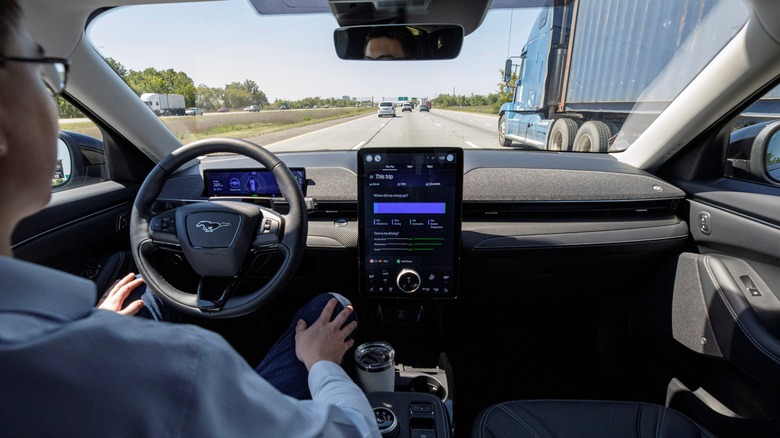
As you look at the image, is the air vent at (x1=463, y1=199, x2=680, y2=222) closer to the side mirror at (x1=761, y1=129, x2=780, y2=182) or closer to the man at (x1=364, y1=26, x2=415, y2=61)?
the side mirror at (x1=761, y1=129, x2=780, y2=182)

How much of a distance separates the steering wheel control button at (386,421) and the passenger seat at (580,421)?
409 mm

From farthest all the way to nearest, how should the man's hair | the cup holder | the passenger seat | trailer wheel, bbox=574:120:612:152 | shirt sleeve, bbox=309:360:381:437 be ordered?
trailer wheel, bbox=574:120:612:152, the cup holder, the passenger seat, shirt sleeve, bbox=309:360:381:437, the man's hair

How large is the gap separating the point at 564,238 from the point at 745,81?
3.99 ft

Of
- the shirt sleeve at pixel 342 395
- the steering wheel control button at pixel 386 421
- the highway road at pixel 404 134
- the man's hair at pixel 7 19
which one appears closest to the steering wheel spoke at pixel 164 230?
the highway road at pixel 404 134

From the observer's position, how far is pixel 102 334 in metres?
0.62

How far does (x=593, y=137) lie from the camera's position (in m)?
4.09

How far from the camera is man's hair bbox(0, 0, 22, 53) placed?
74 centimetres

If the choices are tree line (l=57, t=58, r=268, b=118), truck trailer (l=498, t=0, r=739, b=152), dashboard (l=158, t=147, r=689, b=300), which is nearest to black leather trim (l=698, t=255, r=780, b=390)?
dashboard (l=158, t=147, r=689, b=300)

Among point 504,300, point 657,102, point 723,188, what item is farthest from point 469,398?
point 657,102

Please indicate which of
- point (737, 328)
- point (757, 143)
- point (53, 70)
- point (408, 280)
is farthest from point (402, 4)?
point (737, 328)

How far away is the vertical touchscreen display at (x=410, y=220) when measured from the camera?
2512mm

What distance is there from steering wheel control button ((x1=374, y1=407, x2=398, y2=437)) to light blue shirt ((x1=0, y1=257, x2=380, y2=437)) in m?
1.13

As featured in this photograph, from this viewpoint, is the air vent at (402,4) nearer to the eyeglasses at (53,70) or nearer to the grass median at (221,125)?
the grass median at (221,125)

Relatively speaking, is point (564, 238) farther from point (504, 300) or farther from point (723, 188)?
point (723, 188)
